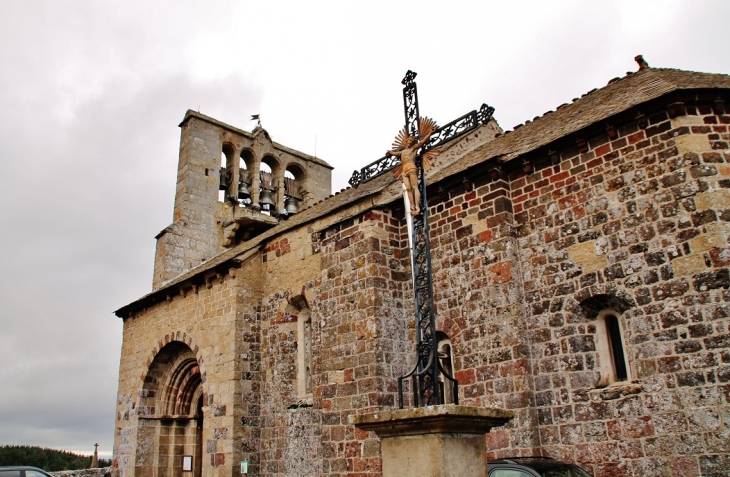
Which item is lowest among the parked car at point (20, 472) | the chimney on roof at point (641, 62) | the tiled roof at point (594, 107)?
the parked car at point (20, 472)

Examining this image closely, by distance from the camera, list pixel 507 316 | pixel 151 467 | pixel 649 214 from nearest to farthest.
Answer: pixel 649 214 → pixel 507 316 → pixel 151 467

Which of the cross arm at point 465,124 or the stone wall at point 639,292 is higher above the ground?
the cross arm at point 465,124

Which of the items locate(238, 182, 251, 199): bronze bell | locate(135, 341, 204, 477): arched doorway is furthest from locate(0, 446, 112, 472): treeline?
locate(238, 182, 251, 199): bronze bell

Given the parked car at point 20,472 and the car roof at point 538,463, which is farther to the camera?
the parked car at point 20,472

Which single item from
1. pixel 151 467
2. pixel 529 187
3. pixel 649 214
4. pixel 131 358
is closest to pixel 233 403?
pixel 151 467

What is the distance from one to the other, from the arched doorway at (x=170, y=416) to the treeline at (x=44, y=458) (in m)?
13.1

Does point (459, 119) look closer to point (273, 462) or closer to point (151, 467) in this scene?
point (273, 462)

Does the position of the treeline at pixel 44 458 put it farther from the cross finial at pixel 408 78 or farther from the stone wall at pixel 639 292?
the cross finial at pixel 408 78

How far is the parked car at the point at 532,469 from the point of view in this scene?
656cm

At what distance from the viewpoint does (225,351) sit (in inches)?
514

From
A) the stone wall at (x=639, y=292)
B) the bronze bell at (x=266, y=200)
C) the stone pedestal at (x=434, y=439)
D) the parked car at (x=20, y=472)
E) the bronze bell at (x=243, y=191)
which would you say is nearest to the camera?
the stone pedestal at (x=434, y=439)

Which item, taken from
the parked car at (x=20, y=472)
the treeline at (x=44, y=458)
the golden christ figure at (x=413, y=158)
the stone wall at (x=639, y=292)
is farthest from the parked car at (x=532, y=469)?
the treeline at (x=44, y=458)

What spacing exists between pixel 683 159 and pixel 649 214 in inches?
31.1

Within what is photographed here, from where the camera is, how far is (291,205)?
21.4 metres
